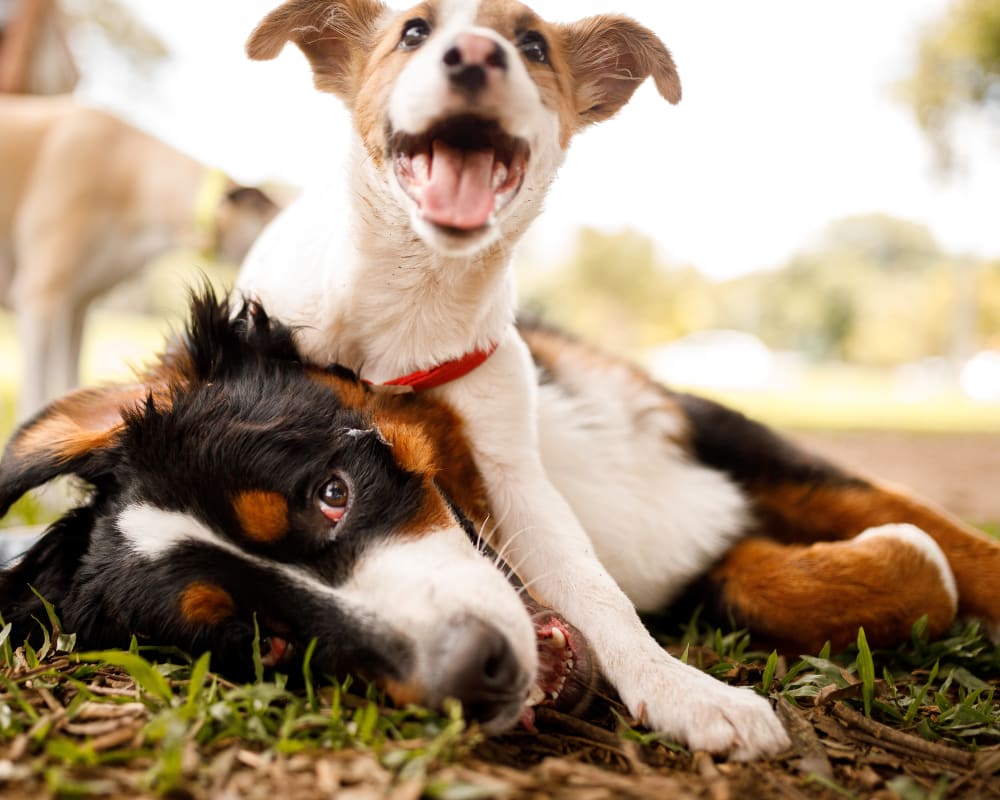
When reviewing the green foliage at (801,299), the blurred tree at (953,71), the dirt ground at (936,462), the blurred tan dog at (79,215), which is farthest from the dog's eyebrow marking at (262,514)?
the green foliage at (801,299)

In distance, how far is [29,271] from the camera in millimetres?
5477

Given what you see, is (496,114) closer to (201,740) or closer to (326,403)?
(326,403)

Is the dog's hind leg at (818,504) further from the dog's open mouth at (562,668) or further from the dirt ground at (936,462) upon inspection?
the dirt ground at (936,462)

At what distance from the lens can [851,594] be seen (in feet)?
8.48

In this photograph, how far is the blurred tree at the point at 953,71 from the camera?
61.4ft

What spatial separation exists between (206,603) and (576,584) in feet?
2.96

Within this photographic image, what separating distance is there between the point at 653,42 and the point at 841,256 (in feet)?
169

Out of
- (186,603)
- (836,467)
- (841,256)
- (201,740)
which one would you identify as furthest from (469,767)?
(841,256)

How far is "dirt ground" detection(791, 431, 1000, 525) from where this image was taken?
6.27m

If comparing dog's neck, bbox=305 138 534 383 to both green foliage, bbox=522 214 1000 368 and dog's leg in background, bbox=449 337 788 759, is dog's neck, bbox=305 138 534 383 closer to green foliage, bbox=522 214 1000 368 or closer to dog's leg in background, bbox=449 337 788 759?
dog's leg in background, bbox=449 337 788 759

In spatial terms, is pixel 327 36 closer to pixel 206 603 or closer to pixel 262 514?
pixel 262 514

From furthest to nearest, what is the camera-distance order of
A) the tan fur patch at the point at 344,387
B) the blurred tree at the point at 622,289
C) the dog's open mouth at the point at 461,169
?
1. the blurred tree at the point at 622,289
2. the tan fur patch at the point at 344,387
3. the dog's open mouth at the point at 461,169

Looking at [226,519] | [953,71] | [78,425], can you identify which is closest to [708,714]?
[226,519]

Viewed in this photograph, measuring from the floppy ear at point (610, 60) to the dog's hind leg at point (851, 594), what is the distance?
1550mm
